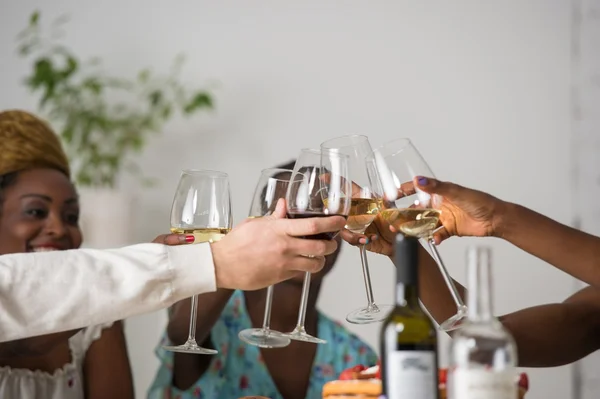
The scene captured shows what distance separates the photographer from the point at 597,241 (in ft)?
4.67

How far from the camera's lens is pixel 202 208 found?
1187 millimetres

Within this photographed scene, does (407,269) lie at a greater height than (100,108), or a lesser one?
lesser

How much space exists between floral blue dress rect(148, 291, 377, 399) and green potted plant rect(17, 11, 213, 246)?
0.91 meters

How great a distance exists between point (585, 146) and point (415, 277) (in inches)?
99.1

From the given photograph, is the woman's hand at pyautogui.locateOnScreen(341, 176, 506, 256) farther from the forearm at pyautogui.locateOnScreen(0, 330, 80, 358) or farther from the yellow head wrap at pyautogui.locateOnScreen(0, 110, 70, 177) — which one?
the yellow head wrap at pyautogui.locateOnScreen(0, 110, 70, 177)

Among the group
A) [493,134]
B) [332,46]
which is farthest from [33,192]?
[493,134]

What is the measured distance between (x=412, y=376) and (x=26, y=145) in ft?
4.90

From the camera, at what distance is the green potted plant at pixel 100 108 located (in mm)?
2984

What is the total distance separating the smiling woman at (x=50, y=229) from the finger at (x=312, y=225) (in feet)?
3.22

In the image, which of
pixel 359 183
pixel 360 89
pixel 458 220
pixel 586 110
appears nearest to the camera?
pixel 359 183

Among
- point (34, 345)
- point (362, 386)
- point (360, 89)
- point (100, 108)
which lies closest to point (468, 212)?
point (362, 386)

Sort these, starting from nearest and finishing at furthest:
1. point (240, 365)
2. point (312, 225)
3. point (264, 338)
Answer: point (312, 225) → point (264, 338) → point (240, 365)

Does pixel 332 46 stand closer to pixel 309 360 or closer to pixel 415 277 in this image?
pixel 309 360

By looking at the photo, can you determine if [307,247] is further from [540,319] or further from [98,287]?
[540,319]
